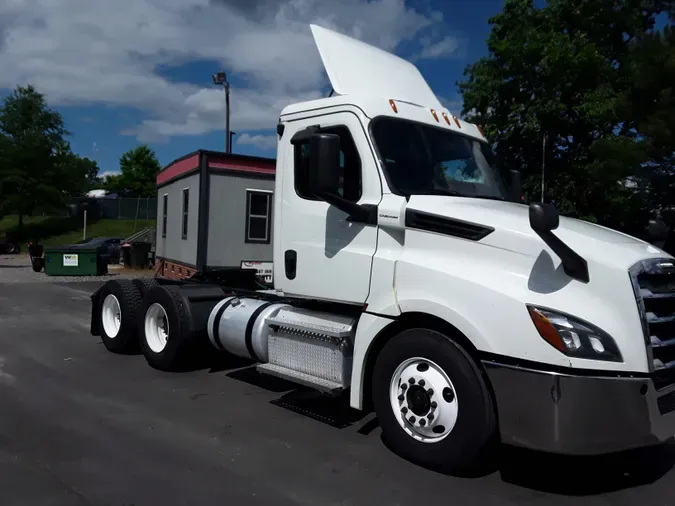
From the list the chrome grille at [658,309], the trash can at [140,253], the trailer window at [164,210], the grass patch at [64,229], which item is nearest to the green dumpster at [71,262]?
the trash can at [140,253]

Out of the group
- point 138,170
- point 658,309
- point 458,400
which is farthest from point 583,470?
point 138,170

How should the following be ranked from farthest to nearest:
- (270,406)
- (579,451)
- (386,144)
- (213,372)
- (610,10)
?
(610,10) < (213,372) < (270,406) < (386,144) < (579,451)

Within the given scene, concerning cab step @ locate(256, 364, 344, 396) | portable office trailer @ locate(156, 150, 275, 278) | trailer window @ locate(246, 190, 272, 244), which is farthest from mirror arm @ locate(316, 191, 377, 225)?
trailer window @ locate(246, 190, 272, 244)

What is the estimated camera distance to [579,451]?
3.80 meters

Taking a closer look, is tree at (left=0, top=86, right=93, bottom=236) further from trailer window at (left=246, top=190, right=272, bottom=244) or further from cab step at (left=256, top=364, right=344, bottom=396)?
cab step at (left=256, top=364, right=344, bottom=396)

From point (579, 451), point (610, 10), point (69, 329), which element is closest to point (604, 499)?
point (579, 451)

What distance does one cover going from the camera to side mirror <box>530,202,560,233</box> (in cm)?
388

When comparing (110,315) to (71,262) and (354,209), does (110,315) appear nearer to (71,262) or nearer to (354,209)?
(354,209)

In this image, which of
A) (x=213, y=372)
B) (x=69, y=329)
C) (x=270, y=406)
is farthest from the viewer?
(x=69, y=329)

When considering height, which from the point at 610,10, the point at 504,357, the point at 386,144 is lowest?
the point at 504,357

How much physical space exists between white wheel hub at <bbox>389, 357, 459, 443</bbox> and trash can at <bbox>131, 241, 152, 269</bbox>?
22.0 meters

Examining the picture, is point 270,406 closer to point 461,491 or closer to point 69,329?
point 461,491

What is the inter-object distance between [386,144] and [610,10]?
1756cm

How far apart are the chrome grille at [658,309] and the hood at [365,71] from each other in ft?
8.88
